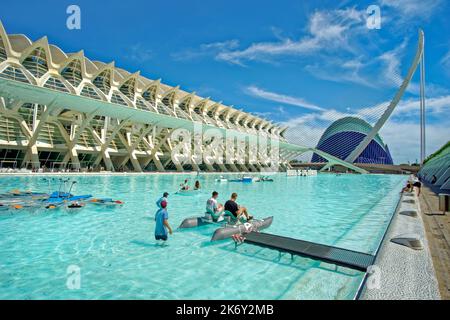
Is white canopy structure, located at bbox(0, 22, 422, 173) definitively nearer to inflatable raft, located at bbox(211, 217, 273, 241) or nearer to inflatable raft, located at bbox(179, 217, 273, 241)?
inflatable raft, located at bbox(179, 217, 273, 241)

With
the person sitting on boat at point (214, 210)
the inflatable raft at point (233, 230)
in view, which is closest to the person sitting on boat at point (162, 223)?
the inflatable raft at point (233, 230)

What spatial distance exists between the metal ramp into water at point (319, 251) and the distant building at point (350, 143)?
264 ft

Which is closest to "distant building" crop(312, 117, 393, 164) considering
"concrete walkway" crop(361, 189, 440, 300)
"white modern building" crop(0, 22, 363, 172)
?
"white modern building" crop(0, 22, 363, 172)

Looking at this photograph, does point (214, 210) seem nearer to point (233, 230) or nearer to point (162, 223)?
point (233, 230)

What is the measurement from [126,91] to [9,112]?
57.9 ft

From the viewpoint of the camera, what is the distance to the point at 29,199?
9016mm

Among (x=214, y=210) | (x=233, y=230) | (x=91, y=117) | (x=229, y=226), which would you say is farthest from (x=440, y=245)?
(x=91, y=117)

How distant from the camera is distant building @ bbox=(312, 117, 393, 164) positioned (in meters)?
78.7

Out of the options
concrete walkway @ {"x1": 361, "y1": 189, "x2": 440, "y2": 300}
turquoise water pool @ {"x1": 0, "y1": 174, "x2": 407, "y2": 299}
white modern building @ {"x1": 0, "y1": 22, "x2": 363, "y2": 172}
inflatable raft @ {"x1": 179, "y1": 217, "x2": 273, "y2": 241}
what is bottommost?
turquoise water pool @ {"x1": 0, "y1": 174, "x2": 407, "y2": 299}

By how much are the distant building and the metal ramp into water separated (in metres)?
80.6

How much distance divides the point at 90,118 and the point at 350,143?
240ft

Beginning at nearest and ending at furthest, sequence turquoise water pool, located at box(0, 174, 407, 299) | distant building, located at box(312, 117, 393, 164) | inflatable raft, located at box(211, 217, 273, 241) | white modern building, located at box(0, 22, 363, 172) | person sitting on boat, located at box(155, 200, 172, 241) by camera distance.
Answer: turquoise water pool, located at box(0, 174, 407, 299) → person sitting on boat, located at box(155, 200, 172, 241) → inflatable raft, located at box(211, 217, 273, 241) → white modern building, located at box(0, 22, 363, 172) → distant building, located at box(312, 117, 393, 164)
